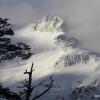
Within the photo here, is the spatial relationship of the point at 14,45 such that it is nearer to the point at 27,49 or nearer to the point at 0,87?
the point at 27,49

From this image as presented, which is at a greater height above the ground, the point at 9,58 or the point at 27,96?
the point at 9,58

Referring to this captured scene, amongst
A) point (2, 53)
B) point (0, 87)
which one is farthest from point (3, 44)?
point (0, 87)

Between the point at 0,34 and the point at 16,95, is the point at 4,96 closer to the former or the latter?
the point at 16,95

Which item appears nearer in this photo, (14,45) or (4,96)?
(4,96)

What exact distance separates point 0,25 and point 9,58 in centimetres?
211

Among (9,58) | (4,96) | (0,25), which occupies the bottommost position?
(4,96)

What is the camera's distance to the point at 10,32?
30.2 metres

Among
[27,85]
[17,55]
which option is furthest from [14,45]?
[27,85]

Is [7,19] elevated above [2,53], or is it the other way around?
[7,19]

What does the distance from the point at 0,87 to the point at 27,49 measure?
310cm

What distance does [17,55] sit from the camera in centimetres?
3070

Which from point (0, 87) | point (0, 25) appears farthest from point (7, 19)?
point (0, 87)

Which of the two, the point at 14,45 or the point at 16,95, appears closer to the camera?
the point at 16,95

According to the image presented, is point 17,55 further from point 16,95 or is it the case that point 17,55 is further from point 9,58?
point 16,95
